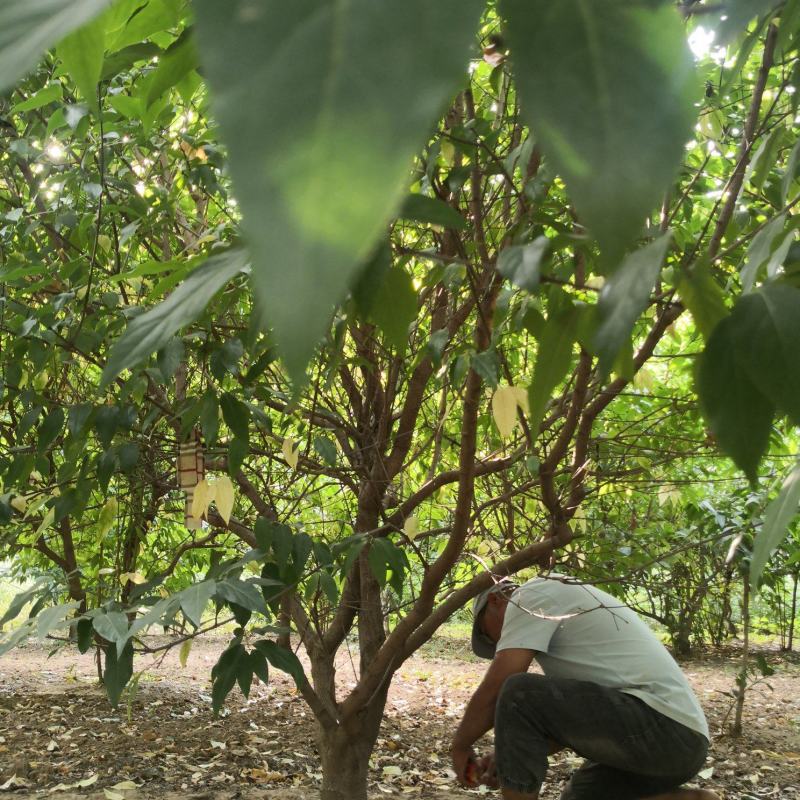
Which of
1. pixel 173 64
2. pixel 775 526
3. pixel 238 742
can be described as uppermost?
pixel 173 64

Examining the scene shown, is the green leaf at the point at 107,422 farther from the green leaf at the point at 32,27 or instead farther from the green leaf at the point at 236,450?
the green leaf at the point at 32,27

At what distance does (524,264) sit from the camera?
0.42 m

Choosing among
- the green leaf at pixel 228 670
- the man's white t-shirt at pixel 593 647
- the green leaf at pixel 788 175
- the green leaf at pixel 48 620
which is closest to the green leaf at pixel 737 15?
the green leaf at pixel 788 175

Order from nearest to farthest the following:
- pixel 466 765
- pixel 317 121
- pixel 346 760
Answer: pixel 317 121 < pixel 346 760 < pixel 466 765

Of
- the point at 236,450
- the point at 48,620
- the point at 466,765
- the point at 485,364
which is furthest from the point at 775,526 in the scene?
the point at 466,765

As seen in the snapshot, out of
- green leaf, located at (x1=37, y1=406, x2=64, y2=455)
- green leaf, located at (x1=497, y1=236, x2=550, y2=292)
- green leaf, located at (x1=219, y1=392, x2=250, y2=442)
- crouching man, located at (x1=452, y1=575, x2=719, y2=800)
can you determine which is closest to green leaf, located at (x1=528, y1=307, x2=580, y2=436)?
green leaf, located at (x1=497, y1=236, x2=550, y2=292)

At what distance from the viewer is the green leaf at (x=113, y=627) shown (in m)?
1.26

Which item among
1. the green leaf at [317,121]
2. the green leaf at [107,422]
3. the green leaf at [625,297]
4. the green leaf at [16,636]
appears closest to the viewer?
the green leaf at [317,121]

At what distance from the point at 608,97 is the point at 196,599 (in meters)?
1.08

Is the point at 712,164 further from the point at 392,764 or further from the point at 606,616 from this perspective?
the point at 392,764

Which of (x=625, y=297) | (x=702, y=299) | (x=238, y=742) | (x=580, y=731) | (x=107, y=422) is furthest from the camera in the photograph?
(x=238, y=742)

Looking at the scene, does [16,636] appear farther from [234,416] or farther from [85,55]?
[85,55]

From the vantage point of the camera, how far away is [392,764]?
10.8 ft

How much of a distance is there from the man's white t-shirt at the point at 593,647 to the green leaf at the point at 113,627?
61.0 inches
